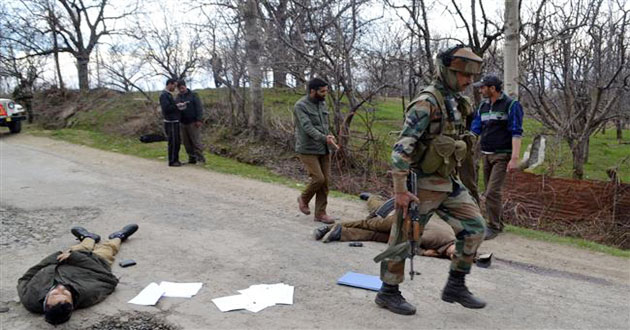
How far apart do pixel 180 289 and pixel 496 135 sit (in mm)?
4286

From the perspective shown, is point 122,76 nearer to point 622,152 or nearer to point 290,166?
point 290,166

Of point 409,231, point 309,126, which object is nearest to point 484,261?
point 409,231

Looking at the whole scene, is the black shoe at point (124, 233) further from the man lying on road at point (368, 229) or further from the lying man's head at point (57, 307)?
the man lying on road at point (368, 229)

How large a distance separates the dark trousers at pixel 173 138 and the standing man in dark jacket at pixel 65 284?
6846mm

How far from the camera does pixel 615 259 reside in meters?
6.00

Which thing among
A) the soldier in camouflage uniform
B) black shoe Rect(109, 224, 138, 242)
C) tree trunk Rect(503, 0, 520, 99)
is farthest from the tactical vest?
tree trunk Rect(503, 0, 520, 99)

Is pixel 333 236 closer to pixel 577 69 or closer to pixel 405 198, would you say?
pixel 405 198

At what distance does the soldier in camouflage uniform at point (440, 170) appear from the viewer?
3.89m

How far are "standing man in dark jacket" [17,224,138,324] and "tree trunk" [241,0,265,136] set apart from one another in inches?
373

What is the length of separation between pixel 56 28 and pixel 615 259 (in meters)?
26.7

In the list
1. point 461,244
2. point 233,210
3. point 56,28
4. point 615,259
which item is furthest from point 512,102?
point 56,28

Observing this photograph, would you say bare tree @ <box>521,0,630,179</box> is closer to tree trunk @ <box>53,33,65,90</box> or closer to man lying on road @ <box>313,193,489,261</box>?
man lying on road @ <box>313,193,489,261</box>

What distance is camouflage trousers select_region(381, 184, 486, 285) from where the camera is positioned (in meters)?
4.05

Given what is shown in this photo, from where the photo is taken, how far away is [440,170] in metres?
4.02
